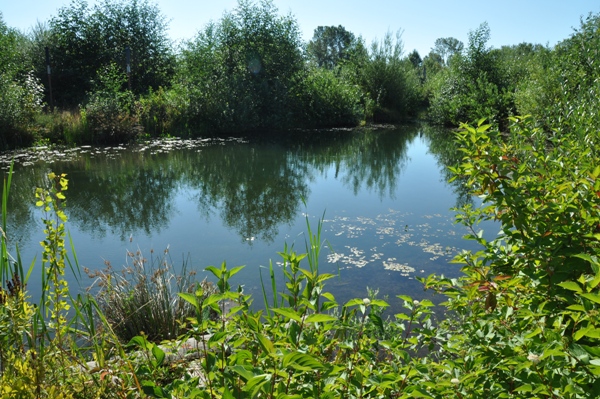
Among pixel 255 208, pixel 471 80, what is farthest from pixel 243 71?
pixel 255 208

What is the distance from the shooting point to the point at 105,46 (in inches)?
933

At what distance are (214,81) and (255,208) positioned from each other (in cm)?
1285

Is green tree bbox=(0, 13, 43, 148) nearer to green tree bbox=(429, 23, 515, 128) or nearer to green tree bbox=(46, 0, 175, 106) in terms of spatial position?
green tree bbox=(46, 0, 175, 106)

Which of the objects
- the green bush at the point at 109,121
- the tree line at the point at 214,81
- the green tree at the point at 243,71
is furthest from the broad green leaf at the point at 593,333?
the green tree at the point at 243,71

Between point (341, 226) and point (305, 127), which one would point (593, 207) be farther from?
point (305, 127)

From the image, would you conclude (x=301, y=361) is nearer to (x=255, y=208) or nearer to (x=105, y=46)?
(x=255, y=208)

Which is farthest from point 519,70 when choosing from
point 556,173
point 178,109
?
point 556,173

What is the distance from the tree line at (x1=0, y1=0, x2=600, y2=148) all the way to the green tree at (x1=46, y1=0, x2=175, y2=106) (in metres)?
0.05

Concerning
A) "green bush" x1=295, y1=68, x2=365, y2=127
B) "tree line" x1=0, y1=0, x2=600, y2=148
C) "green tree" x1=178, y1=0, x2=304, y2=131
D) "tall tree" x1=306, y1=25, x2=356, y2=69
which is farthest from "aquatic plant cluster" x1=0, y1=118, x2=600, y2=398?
"tall tree" x1=306, y1=25, x2=356, y2=69

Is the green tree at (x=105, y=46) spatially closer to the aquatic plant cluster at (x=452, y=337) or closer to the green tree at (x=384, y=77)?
the green tree at (x=384, y=77)

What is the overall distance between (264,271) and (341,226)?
234 cm

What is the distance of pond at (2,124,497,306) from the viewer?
606cm

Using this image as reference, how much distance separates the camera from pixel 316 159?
14.5 meters

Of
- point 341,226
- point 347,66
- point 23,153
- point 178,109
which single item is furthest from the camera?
point 347,66
